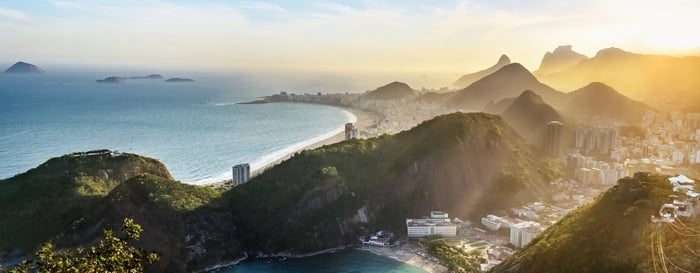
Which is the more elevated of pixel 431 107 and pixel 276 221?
pixel 431 107

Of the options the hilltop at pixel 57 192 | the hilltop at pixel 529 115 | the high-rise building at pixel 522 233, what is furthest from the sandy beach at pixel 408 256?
the hilltop at pixel 529 115

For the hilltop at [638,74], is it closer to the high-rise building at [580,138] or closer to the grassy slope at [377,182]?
the high-rise building at [580,138]

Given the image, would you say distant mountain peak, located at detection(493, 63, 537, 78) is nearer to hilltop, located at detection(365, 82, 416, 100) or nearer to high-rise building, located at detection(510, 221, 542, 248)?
hilltop, located at detection(365, 82, 416, 100)

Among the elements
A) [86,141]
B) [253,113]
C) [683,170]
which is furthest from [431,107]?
[86,141]

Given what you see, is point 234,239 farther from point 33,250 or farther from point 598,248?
point 598,248

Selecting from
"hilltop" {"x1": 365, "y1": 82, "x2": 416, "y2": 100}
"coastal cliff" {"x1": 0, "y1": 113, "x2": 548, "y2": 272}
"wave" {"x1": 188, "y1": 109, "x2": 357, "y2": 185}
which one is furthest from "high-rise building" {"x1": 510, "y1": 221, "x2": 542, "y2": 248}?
"hilltop" {"x1": 365, "y1": 82, "x2": 416, "y2": 100}
